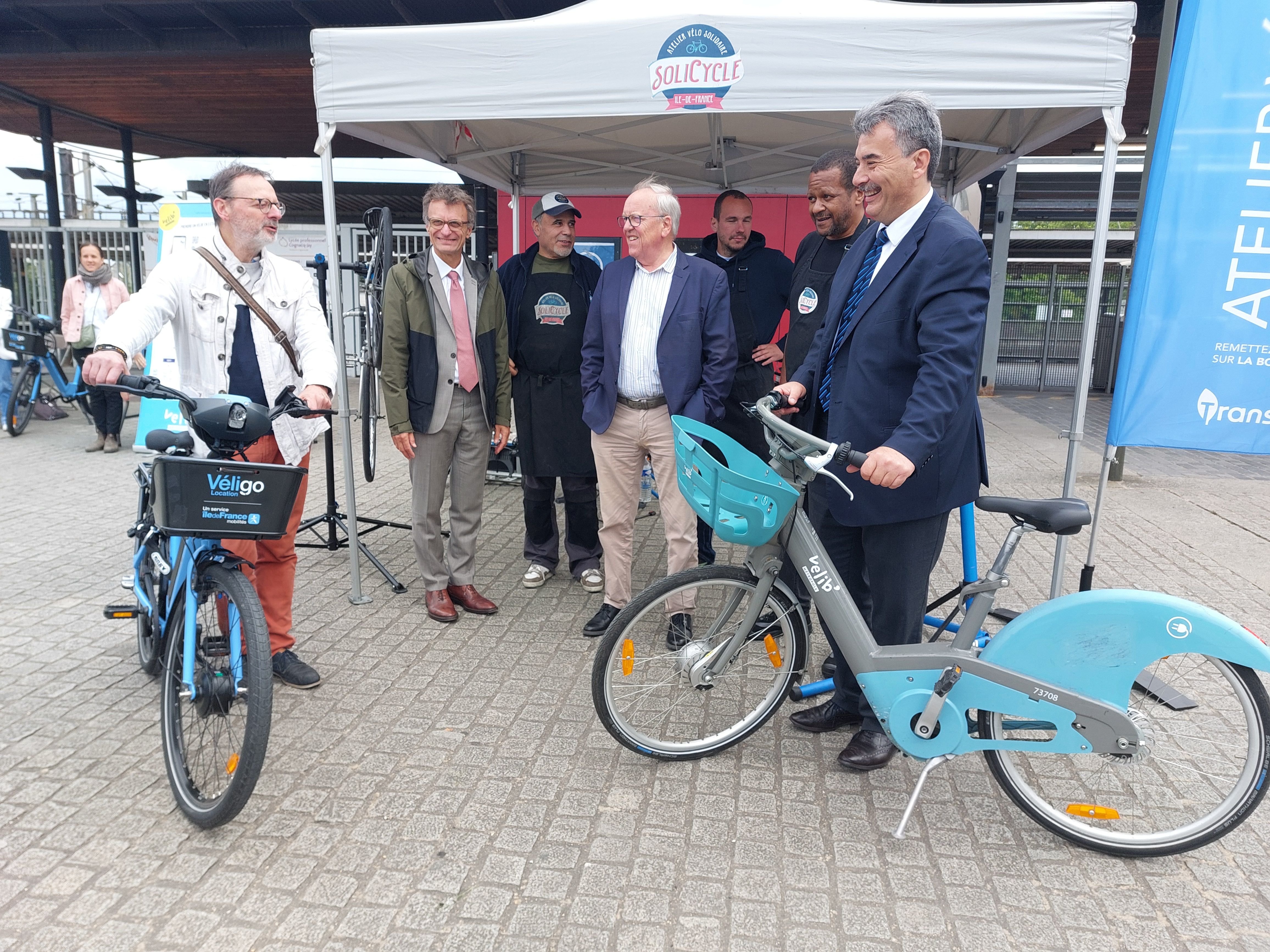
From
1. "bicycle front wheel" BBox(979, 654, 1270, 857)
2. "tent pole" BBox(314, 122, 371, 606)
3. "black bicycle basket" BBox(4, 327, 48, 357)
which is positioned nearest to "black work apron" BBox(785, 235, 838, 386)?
"bicycle front wheel" BBox(979, 654, 1270, 857)

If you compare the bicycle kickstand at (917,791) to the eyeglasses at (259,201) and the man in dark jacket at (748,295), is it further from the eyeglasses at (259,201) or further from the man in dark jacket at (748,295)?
the eyeglasses at (259,201)

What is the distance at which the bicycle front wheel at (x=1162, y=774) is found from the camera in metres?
2.35

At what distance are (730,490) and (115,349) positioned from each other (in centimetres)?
194

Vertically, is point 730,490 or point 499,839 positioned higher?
point 730,490

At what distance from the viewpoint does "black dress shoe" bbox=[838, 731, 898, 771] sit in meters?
2.84

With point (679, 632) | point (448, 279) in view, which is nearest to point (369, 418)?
point (448, 279)

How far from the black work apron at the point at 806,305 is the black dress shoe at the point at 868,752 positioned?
1.43 metres

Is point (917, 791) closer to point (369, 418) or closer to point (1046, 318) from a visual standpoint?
point (369, 418)

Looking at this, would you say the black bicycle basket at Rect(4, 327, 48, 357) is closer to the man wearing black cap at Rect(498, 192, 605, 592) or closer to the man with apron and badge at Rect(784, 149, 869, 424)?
the man wearing black cap at Rect(498, 192, 605, 592)

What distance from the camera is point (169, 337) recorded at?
774cm

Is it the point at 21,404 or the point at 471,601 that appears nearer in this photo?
the point at 471,601

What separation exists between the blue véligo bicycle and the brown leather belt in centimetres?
148

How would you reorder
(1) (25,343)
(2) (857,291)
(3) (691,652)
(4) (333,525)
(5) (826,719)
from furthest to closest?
(1) (25,343)
(4) (333,525)
(5) (826,719)
(3) (691,652)
(2) (857,291)

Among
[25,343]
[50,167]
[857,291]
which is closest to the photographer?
[857,291]
